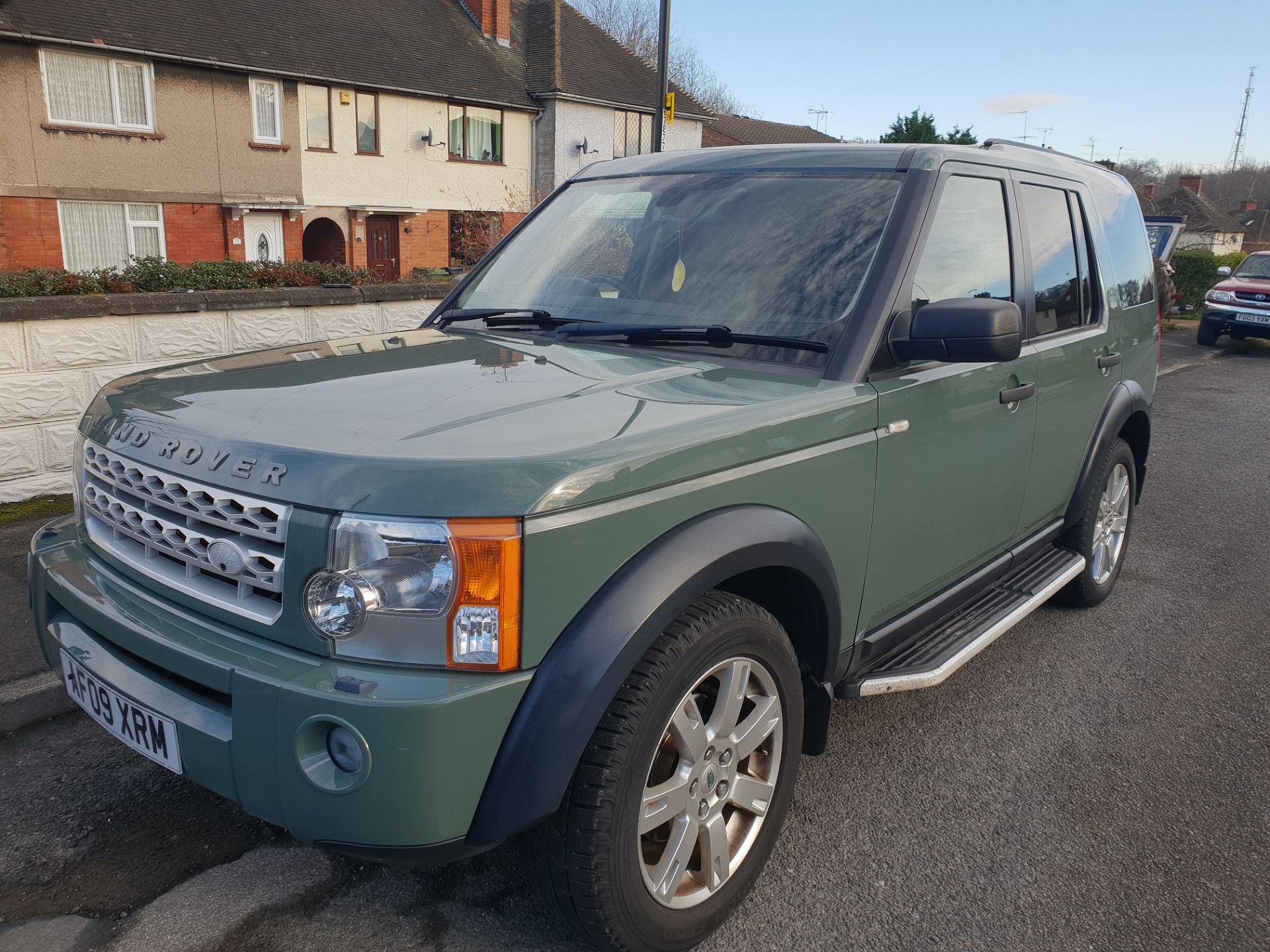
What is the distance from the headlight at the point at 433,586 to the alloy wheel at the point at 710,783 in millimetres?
539

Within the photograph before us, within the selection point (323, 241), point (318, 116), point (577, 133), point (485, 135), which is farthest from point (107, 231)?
point (577, 133)

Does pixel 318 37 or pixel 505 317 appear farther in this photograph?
pixel 318 37

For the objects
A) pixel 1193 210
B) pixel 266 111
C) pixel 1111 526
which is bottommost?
pixel 1111 526

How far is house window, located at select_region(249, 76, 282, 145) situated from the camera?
1043 inches

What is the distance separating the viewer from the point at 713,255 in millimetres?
3293

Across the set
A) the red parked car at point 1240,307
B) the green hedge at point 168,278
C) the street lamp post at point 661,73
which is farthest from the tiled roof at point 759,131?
the green hedge at point 168,278

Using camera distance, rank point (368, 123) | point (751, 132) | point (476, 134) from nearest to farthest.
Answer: point (368, 123)
point (476, 134)
point (751, 132)

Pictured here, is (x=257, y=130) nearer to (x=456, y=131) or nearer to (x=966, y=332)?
(x=456, y=131)

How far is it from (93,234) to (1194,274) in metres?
25.9

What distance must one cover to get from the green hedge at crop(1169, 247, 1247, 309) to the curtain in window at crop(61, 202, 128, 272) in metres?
24.4

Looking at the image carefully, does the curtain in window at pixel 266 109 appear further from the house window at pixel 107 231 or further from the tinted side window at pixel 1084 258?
the tinted side window at pixel 1084 258

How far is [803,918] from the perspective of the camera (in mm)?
2646

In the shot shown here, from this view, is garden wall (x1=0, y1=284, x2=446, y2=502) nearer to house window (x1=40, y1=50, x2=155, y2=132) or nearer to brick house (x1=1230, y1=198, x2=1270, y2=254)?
house window (x1=40, y1=50, x2=155, y2=132)

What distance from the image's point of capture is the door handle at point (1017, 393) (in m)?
3.47
